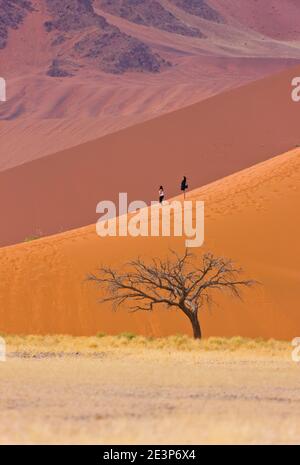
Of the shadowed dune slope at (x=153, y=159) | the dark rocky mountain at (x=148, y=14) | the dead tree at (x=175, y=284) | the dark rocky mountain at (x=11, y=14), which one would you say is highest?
the dark rocky mountain at (x=148, y=14)

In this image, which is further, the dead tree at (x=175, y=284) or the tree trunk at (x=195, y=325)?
the dead tree at (x=175, y=284)

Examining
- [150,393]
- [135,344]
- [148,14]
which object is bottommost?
[150,393]

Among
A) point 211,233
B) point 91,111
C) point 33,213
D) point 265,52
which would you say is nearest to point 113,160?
point 33,213

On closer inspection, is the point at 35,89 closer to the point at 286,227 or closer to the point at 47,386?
the point at 286,227

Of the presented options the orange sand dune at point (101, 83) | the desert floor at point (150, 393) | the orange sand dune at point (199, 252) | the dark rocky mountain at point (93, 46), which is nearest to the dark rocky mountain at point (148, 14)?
the orange sand dune at point (101, 83)

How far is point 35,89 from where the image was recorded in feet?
457

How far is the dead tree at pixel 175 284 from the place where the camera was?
3341cm

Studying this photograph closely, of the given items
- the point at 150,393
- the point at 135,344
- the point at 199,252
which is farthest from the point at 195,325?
the point at 150,393

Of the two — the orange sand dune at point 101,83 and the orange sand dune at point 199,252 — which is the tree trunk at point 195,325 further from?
the orange sand dune at point 101,83

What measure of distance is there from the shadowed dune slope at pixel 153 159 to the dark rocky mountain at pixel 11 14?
84847mm

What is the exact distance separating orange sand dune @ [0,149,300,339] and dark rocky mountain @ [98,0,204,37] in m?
143

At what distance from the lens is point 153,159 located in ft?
245

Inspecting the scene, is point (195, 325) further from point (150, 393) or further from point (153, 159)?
point (153, 159)

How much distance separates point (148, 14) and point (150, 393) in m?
179
